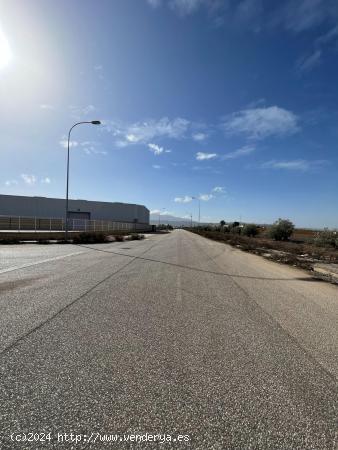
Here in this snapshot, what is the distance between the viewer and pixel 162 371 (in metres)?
3.78

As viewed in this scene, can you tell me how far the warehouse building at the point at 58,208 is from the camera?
81.4m

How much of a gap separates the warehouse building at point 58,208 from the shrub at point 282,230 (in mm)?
52809

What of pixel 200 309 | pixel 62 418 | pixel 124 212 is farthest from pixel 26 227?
pixel 124 212

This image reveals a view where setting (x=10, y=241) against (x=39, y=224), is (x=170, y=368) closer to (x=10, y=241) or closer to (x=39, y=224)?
(x=10, y=241)

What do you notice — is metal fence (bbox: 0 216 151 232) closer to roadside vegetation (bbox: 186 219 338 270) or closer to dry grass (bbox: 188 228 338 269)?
roadside vegetation (bbox: 186 219 338 270)

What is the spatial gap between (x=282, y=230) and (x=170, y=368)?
58.7m

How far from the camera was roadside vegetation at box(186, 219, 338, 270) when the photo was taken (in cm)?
2033

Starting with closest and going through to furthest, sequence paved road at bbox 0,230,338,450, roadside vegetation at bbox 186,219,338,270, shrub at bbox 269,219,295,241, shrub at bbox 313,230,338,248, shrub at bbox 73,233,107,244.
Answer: paved road at bbox 0,230,338,450, roadside vegetation at bbox 186,219,338,270, shrub at bbox 73,233,107,244, shrub at bbox 313,230,338,248, shrub at bbox 269,219,295,241

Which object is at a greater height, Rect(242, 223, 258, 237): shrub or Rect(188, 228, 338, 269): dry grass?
Rect(242, 223, 258, 237): shrub

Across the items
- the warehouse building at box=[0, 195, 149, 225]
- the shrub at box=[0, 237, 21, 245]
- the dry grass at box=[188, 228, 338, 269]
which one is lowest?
the dry grass at box=[188, 228, 338, 269]

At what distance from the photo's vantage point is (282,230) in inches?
2322

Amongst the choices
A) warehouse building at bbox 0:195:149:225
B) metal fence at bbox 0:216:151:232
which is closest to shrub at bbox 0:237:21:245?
metal fence at bbox 0:216:151:232

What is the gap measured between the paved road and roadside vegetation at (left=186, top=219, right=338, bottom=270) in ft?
36.2

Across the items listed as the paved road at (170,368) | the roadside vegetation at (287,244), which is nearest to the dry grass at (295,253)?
the roadside vegetation at (287,244)
